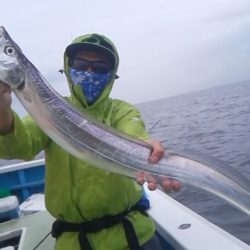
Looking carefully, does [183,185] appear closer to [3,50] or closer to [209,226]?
[209,226]

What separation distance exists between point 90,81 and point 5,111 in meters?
0.84

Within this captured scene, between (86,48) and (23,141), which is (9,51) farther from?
(86,48)

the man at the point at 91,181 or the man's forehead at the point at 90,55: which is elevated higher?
the man's forehead at the point at 90,55

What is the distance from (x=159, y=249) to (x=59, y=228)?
84cm

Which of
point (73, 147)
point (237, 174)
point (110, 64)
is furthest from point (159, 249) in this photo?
point (110, 64)

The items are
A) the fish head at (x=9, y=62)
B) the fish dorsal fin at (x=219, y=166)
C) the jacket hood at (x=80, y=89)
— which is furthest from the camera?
the jacket hood at (x=80, y=89)

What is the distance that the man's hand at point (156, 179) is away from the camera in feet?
8.53

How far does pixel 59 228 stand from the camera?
3.02 m

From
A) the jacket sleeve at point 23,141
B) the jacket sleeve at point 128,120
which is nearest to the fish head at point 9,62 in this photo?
the jacket sleeve at point 23,141

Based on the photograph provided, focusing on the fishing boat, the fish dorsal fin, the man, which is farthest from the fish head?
the fishing boat

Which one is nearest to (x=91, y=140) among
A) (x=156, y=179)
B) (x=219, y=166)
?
(x=156, y=179)

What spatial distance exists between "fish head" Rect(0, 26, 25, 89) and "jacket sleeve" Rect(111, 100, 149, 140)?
981 millimetres

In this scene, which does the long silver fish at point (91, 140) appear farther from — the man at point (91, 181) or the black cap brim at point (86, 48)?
the black cap brim at point (86, 48)

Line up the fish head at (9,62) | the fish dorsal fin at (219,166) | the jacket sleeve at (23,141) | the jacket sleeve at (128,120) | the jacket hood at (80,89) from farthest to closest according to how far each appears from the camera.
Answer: the jacket hood at (80,89) < the jacket sleeve at (128,120) < the fish dorsal fin at (219,166) < the jacket sleeve at (23,141) < the fish head at (9,62)
